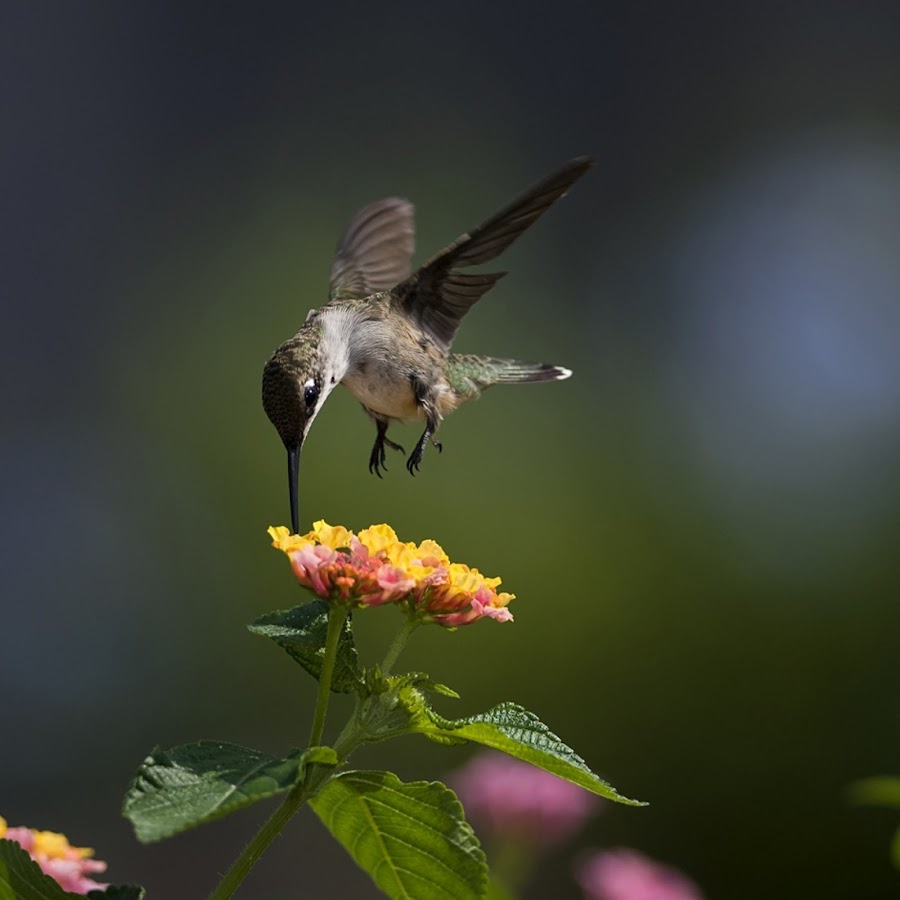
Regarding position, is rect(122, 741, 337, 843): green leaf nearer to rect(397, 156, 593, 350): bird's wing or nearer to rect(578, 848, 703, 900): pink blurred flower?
rect(397, 156, 593, 350): bird's wing

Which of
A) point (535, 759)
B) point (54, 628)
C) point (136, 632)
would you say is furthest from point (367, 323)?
point (54, 628)

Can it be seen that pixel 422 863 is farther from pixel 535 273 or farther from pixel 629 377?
pixel 535 273

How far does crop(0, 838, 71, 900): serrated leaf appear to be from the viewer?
88cm

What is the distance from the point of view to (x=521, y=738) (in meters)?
0.94

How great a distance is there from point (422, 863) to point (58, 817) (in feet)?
13.6

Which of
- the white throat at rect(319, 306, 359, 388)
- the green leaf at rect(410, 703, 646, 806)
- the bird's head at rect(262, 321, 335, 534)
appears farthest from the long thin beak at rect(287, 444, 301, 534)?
the green leaf at rect(410, 703, 646, 806)

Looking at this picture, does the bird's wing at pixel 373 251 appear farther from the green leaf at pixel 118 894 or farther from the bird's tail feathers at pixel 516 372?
the green leaf at pixel 118 894

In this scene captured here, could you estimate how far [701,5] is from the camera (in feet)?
28.6

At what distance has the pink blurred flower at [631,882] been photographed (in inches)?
69.9

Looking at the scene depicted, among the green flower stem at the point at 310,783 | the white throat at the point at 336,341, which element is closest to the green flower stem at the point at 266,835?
the green flower stem at the point at 310,783

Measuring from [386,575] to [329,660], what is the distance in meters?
0.07

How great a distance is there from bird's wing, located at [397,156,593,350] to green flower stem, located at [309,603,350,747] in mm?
702

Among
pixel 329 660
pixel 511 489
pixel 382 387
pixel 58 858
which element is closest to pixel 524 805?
pixel 382 387

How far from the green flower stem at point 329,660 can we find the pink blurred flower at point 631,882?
913 mm
